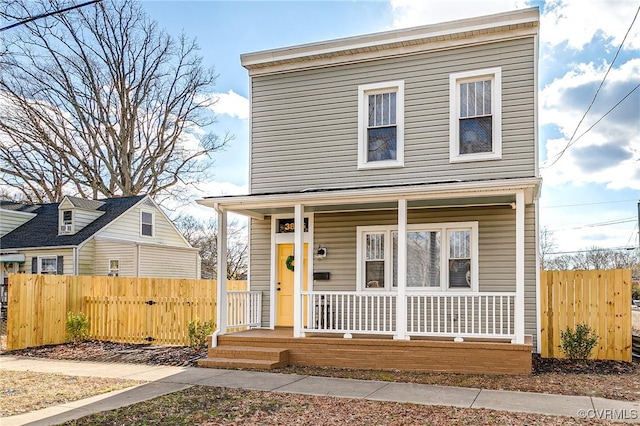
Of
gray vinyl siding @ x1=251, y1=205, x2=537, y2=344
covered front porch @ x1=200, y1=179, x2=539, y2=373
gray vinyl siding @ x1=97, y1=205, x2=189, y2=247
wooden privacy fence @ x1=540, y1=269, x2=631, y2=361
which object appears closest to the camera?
covered front porch @ x1=200, y1=179, x2=539, y2=373

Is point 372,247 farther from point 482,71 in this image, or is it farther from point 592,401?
point 592,401

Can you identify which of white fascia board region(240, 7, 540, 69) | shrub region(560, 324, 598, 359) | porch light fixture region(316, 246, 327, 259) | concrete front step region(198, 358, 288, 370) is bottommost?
concrete front step region(198, 358, 288, 370)

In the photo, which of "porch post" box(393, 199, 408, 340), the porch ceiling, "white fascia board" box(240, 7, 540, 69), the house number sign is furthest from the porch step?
"white fascia board" box(240, 7, 540, 69)

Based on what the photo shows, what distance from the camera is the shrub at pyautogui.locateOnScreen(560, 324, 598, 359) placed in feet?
31.0

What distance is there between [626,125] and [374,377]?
1043 centimetres

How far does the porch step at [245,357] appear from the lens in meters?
9.25

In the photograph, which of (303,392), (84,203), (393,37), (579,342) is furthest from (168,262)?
(579,342)

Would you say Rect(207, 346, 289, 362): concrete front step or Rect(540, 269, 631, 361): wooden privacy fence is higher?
Rect(540, 269, 631, 361): wooden privacy fence

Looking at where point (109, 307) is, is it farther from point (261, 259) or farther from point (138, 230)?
point (138, 230)

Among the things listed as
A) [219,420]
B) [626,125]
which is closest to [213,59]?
[626,125]

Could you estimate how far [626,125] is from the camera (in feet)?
46.4

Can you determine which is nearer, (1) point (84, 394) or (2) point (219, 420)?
(2) point (219, 420)

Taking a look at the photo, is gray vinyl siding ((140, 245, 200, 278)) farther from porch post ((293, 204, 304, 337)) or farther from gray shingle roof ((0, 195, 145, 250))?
porch post ((293, 204, 304, 337))

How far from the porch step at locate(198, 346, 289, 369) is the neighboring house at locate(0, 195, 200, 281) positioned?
13.1 m
